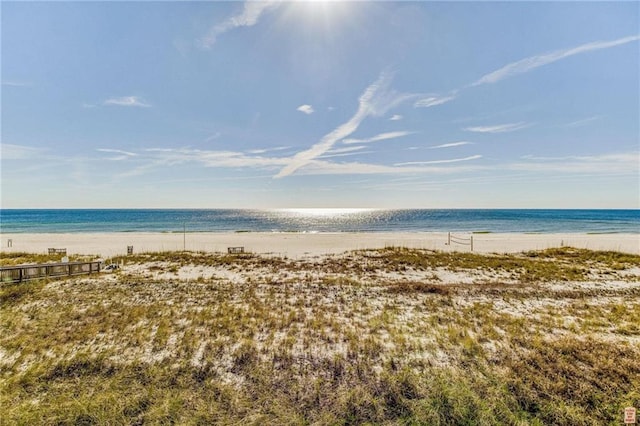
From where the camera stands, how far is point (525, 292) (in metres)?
12.5

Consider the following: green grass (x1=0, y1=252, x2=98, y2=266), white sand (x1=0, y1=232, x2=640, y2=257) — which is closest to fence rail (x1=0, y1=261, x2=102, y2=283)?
green grass (x1=0, y1=252, x2=98, y2=266)

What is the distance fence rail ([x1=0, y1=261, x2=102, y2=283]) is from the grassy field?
1229 millimetres

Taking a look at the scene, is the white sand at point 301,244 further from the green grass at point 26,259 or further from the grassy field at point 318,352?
the grassy field at point 318,352

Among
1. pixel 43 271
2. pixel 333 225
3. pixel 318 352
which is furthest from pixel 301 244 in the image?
pixel 333 225

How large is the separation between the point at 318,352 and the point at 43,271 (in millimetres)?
15796

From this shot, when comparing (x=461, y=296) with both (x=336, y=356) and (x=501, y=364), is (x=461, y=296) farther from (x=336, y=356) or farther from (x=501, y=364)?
(x=336, y=356)

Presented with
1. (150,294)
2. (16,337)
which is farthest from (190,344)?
(150,294)

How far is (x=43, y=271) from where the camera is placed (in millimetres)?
14492

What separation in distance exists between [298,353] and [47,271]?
15.3m

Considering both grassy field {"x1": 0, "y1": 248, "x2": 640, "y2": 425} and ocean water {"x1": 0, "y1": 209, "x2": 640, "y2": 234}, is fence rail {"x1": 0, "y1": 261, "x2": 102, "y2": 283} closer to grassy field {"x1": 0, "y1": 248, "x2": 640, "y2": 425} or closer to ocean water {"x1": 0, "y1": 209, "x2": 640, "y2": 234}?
grassy field {"x1": 0, "y1": 248, "x2": 640, "y2": 425}

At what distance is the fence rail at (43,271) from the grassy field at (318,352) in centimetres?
123

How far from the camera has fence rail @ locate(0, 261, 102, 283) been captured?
1304cm

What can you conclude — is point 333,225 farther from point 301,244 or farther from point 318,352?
point 318,352

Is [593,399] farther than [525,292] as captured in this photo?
No
